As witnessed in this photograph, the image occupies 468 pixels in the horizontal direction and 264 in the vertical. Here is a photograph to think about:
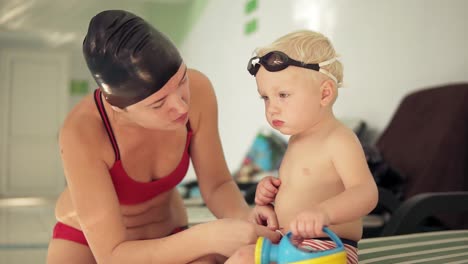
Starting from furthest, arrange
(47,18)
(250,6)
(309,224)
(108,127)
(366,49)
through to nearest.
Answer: (47,18)
(250,6)
(366,49)
(108,127)
(309,224)

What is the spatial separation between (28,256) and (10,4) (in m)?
7.01

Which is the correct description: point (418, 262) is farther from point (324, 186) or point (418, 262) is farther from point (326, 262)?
point (326, 262)

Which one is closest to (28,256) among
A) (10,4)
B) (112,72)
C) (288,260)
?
(112,72)

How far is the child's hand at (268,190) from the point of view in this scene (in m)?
1.15

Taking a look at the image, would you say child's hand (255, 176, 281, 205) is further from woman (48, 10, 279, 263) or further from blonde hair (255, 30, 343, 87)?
blonde hair (255, 30, 343, 87)

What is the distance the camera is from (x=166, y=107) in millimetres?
1140

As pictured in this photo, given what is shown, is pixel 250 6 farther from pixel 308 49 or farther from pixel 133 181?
pixel 308 49

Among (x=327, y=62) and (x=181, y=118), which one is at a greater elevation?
(x=327, y=62)

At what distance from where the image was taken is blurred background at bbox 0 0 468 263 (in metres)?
3.33

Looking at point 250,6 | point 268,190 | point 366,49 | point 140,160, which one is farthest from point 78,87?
point 268,190

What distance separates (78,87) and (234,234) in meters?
10.1

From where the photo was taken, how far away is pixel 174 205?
168 centimetres

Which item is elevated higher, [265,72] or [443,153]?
[265,72]

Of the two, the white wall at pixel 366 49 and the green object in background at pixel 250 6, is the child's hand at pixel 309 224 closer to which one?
the white wall at pixel 366 49
